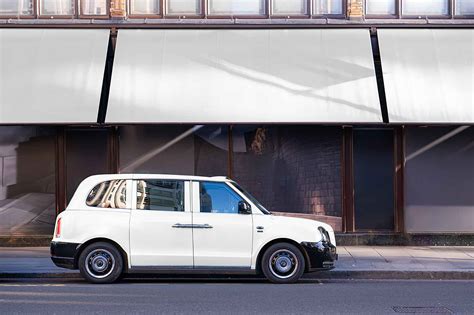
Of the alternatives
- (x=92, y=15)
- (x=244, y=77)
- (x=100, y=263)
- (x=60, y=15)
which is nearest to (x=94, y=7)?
(x=92, y=15)

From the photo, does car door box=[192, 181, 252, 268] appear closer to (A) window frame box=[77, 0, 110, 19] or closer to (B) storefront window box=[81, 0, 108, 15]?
(A) window frame box=[77, 0, 110, 19]

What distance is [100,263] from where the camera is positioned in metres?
11.2

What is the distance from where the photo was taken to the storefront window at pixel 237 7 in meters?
16.3

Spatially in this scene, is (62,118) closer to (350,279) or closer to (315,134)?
(315,134)

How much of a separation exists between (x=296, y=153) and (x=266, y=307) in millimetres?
7092

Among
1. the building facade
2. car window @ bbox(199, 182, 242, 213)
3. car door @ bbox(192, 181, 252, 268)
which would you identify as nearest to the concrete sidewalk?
the building facade

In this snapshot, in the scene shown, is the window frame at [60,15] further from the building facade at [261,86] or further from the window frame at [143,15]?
the window frame at [143,15]

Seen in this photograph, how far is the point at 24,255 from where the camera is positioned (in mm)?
14406

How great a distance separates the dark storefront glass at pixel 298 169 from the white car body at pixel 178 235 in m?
4.68

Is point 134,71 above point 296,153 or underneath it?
above

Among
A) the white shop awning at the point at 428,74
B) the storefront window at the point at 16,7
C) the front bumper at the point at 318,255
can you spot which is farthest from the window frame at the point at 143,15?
the front bumper at the point at 318,255

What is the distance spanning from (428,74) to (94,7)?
747 centimetres

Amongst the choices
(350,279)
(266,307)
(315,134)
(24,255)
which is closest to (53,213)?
(24,255)

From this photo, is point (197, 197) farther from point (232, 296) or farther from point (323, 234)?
point (323, 234)
